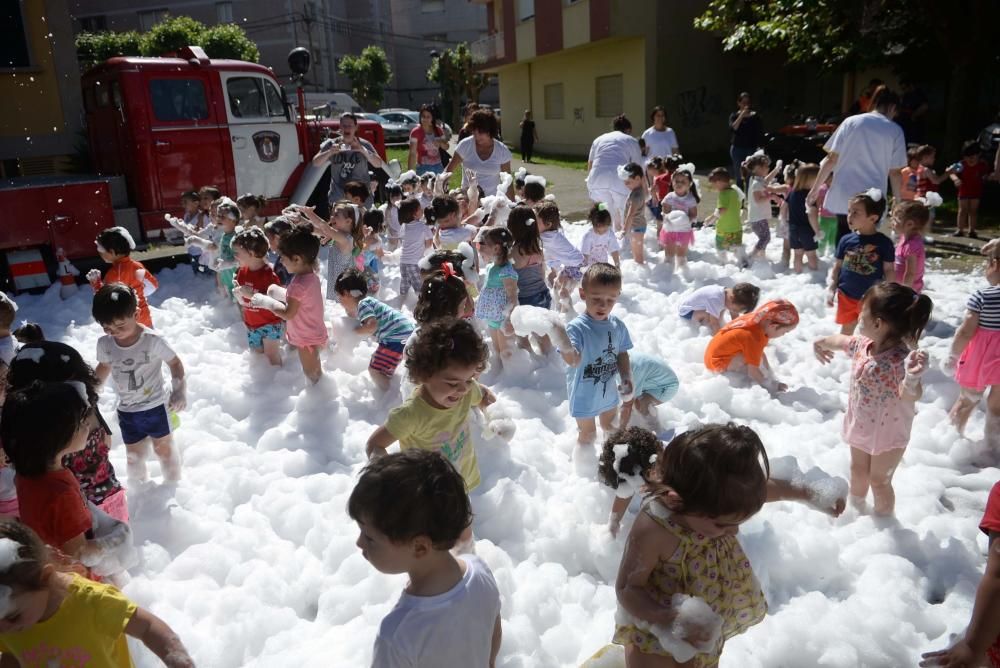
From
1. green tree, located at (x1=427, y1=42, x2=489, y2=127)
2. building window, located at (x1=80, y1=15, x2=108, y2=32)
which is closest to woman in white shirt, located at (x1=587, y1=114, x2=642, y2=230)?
green tree, located at (x1=427, y1=42, x2=489, y2=127)

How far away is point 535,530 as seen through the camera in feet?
11.8

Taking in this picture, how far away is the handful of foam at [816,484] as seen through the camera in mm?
2164

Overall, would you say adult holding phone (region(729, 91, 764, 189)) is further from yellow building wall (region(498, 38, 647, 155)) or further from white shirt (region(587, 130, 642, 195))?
yellow building wall (region(498, 38, 647, 155))

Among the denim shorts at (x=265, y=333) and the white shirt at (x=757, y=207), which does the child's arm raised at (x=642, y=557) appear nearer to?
the denim shorts at (x=265, y=333)

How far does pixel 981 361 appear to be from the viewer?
13.5 ft

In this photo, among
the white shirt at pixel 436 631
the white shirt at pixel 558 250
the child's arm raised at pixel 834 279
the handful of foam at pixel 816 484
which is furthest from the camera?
the white shirt at pixel 558 250

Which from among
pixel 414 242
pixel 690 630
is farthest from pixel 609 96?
pixel 690 630

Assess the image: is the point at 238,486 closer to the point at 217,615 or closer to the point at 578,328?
the point at 217,615

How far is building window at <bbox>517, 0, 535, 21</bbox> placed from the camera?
86.9 ft

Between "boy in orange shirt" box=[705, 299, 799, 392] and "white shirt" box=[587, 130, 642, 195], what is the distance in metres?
3.86

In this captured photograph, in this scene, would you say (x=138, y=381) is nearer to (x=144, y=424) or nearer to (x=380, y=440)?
(x=144, y=424)

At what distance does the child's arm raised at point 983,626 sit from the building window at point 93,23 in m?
59.2

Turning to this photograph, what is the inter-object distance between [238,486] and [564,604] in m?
2.01

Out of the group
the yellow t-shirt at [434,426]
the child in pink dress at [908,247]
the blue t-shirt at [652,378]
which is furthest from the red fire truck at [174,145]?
the child in pink dress at [908,247]
